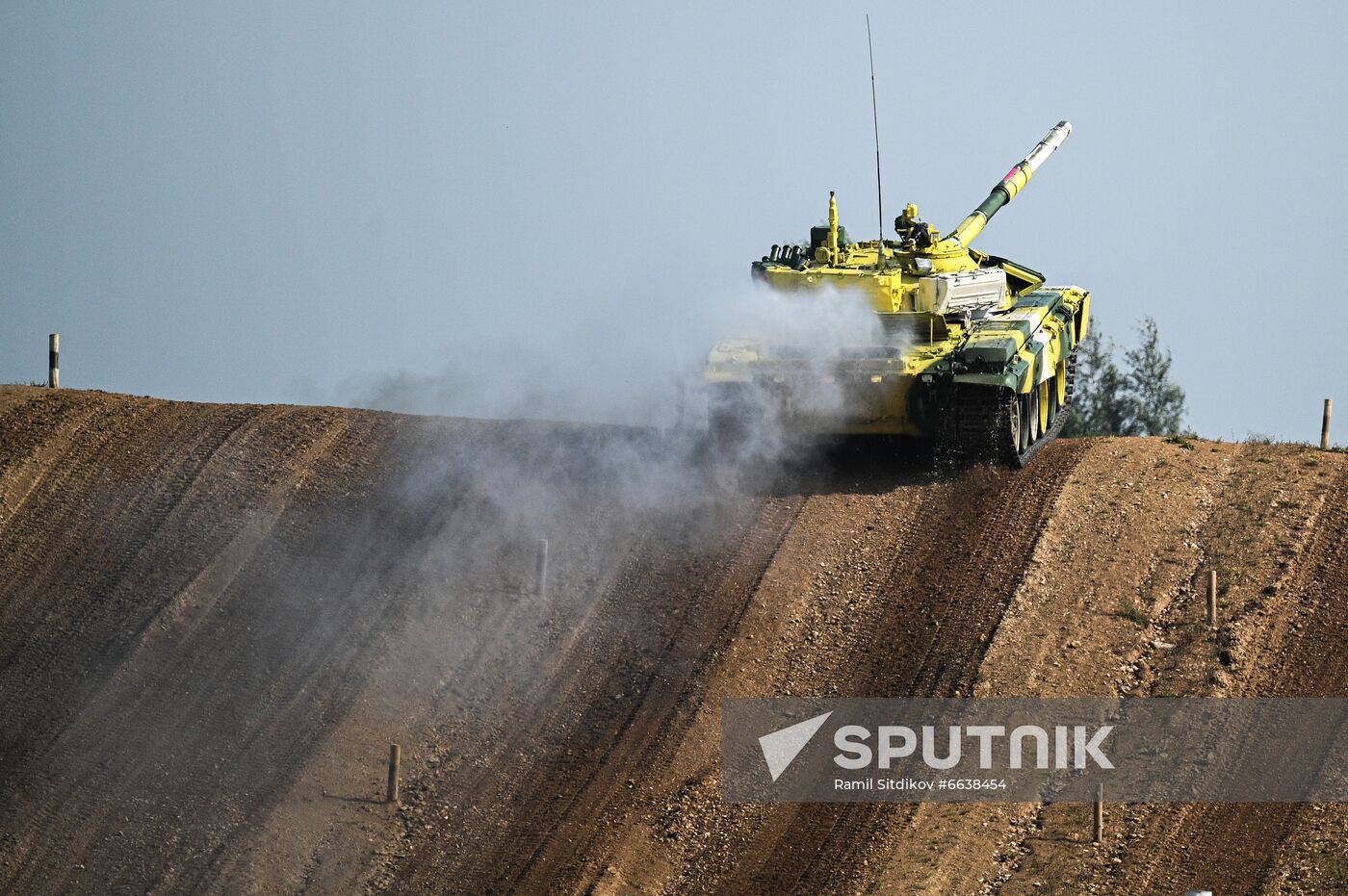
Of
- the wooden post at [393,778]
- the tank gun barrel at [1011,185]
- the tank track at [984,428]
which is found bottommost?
the wooden post at [393,778]

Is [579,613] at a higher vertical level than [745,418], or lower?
lower

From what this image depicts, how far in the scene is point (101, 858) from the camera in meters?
18.7

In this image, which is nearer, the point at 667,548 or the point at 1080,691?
the point at 1080,691

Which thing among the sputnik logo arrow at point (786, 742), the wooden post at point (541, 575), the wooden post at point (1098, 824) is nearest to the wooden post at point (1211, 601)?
the wooden post at point (1098, 824)

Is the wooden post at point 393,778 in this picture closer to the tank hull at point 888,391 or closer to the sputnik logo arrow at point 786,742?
the sputnik logo arrow at point 786,742

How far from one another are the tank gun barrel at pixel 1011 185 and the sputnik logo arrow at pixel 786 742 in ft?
35.3

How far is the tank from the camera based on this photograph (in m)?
23.7

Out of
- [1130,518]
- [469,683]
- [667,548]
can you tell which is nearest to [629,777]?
[469,683]

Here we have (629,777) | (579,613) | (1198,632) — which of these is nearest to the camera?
(629,777)

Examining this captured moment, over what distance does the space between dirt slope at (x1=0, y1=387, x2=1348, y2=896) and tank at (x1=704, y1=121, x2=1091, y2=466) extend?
74 cm

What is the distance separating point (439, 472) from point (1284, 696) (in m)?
11.1

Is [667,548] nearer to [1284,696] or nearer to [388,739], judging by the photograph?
[388,739]

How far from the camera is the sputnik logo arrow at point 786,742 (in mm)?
18562

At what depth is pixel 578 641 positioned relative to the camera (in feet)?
68.7
